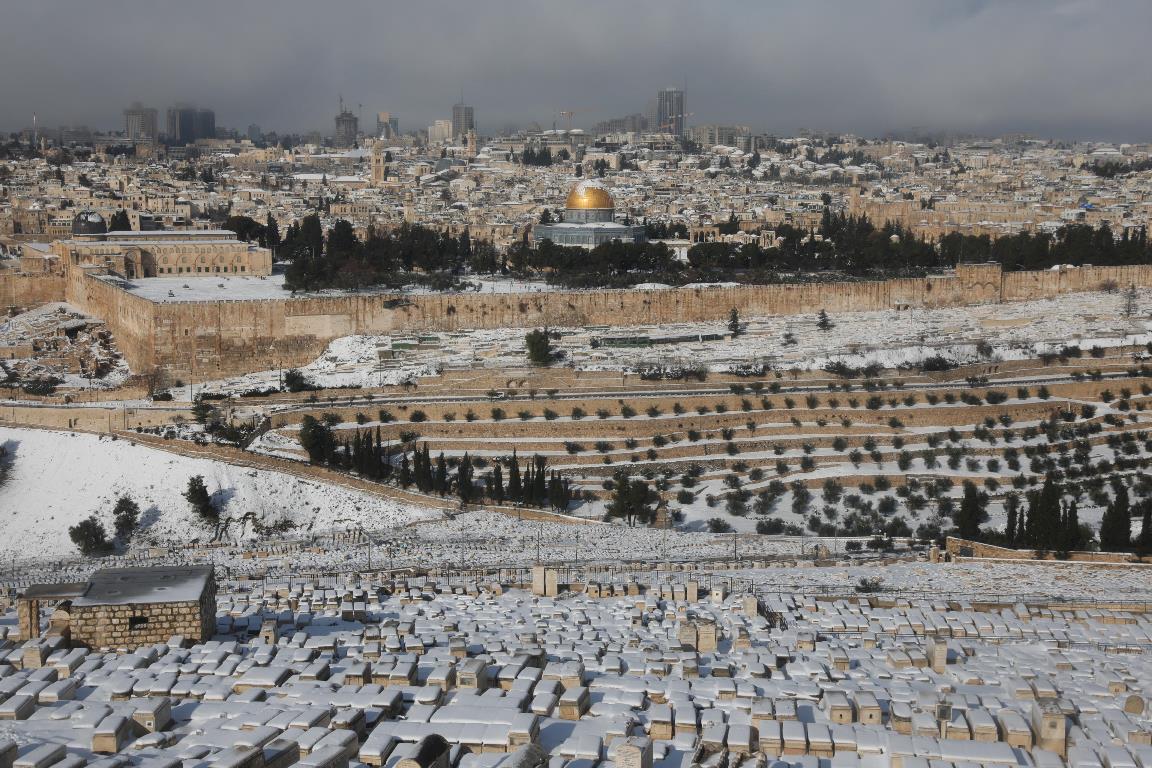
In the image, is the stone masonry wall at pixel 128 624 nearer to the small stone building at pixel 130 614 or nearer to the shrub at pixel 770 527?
the small stone building at pixel 130 614

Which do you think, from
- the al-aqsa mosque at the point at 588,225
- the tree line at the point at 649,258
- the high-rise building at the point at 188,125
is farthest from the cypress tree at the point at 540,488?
the high-rise building at the point at 188,125

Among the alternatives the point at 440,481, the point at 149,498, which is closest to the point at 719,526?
the point at 440,481

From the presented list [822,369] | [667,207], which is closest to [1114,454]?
[822,369]

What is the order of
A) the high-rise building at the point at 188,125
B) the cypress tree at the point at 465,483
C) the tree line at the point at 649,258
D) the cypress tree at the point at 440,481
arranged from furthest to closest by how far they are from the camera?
the high-rise building at the point at 188,125 → the tree line at the point at 649,258 → the cypress tree at the point at 440,481 → the cypress tree at the point at 465,483

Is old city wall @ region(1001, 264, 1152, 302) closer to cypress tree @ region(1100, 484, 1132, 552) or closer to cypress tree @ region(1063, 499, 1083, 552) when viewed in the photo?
cypress tree @ region(1100, 484, 1132, 552)

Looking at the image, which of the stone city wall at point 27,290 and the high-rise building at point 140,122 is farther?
the high-rise building at point 140,122

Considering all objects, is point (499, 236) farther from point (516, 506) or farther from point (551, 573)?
point (551, 573)
